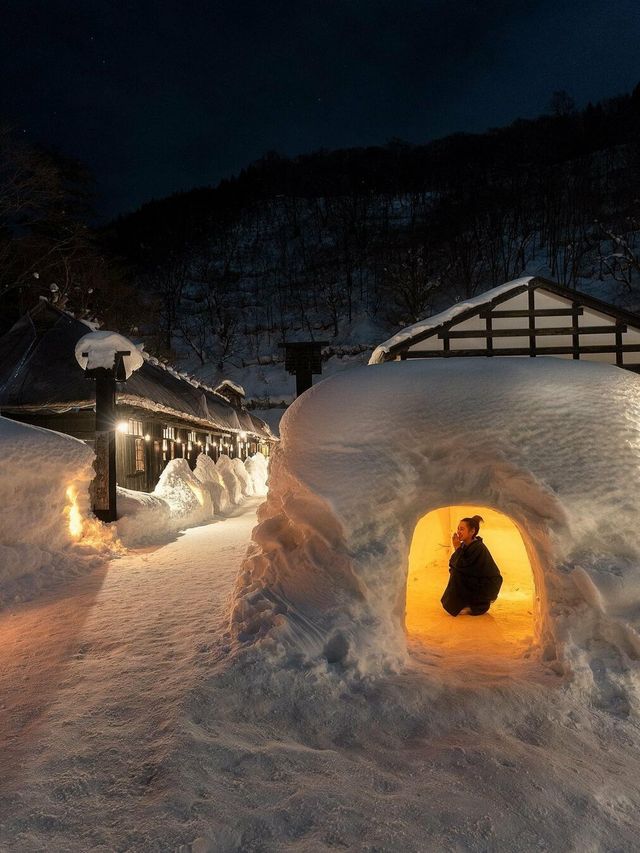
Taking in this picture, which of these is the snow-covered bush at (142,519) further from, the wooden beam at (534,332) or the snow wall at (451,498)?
the wooden beam at (534,332)

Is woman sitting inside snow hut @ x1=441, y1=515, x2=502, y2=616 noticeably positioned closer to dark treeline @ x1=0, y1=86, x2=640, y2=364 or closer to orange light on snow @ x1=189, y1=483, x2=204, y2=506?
orange light on snow @ x1=189, y1=483, x2=204, y2=506

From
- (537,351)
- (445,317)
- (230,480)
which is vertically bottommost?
(230,480)

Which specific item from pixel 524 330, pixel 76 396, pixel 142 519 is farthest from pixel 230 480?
pixel 524 330

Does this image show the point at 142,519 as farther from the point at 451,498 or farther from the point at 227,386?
the point at 227,386

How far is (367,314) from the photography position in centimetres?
5159

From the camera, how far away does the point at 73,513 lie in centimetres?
820

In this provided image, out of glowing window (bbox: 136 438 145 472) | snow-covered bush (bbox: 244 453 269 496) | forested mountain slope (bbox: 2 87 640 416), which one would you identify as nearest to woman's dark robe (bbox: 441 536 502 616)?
glowing window (bbox: 136 438 145 472)

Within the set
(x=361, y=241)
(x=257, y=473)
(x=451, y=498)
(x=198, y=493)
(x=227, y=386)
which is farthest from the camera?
(x=361, y=241)

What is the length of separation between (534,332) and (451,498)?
9665mm

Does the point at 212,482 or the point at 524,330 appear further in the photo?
the point at 212,482

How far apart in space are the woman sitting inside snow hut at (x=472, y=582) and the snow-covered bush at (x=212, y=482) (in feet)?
34.5

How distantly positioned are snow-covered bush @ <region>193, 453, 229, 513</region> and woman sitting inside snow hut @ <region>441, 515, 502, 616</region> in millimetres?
10510

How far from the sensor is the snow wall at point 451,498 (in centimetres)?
402

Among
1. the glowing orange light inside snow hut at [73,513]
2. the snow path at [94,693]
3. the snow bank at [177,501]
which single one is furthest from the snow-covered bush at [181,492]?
the snow path at [94,693]
